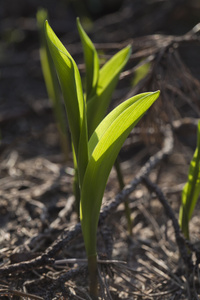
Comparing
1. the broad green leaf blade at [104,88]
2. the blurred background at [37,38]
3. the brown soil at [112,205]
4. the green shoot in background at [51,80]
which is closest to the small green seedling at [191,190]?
the brown soil at [112,205]

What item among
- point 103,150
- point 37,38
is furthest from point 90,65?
point 37,38

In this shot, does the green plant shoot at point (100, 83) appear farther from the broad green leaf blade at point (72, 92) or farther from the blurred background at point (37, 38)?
the blurred background at point (37, 38)

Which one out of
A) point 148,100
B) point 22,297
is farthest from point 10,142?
point 148,100

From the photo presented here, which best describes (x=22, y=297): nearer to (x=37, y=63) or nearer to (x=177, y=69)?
(x=177, y=69)

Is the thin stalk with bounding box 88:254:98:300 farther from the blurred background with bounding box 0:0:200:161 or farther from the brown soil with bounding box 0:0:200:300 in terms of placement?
the blurred background with bounding box 0:0:200:161

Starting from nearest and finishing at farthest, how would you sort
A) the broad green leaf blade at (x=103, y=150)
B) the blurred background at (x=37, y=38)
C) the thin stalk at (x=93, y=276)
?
the broad green leaf blade at (x=103, y=150) → the thin stalk at (x=93, y=276) → the blurred background at (x=37, y=38)

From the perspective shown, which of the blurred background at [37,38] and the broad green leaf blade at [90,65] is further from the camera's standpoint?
the blurred background at [37,38]
